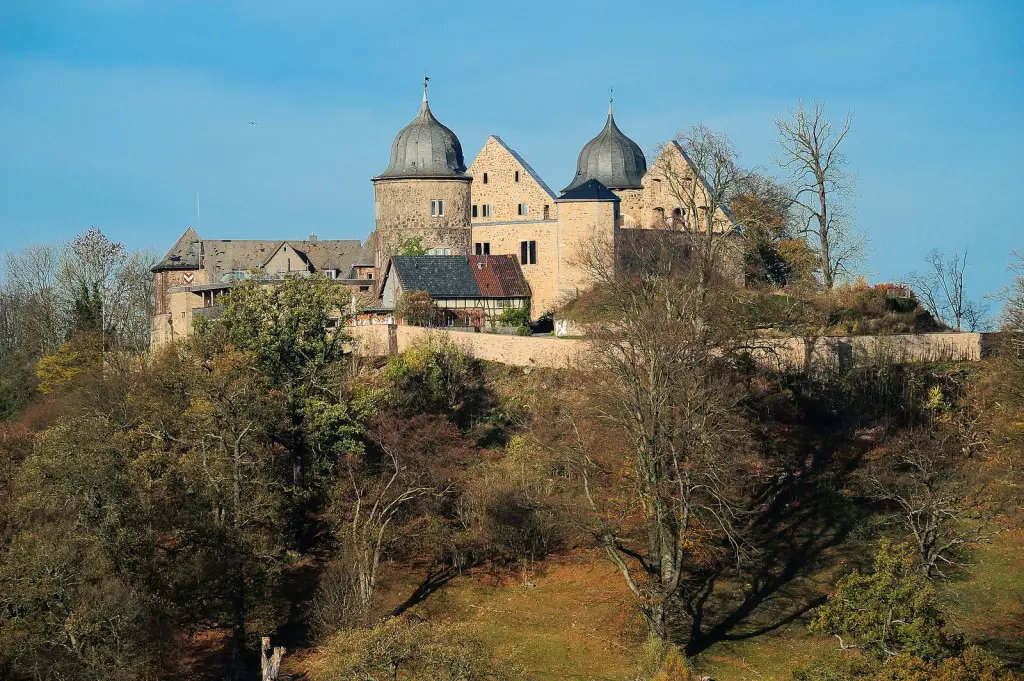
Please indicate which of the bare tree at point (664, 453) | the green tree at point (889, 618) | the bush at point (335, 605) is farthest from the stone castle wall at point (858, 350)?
the green tree at point (889, 618)

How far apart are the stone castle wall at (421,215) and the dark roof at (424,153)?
17.0 inches

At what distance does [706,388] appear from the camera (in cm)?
2992

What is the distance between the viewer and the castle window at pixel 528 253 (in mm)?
53253

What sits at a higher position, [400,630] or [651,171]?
[651,171]

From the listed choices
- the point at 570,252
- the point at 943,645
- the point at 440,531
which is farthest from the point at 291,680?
the point at 570,252

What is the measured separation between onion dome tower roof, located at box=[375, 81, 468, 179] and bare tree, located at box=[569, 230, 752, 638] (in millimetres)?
25806

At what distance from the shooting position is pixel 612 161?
60344mm

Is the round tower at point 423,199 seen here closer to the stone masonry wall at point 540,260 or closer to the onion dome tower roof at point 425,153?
the onion dome tower roof at point 425,153

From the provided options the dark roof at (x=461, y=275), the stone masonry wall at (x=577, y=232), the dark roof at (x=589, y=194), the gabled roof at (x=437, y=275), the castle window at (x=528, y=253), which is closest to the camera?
the stone masonry wall at (x=577, y=232)

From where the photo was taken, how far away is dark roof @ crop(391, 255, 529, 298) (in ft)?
171

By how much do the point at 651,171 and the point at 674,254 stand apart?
1601 centimetres

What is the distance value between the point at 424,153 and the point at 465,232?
386 cm

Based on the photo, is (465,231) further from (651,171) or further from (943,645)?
(943,645)

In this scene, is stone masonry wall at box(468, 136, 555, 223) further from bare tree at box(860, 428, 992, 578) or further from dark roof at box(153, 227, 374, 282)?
bare tree at box(860, 428, 992, 578)
